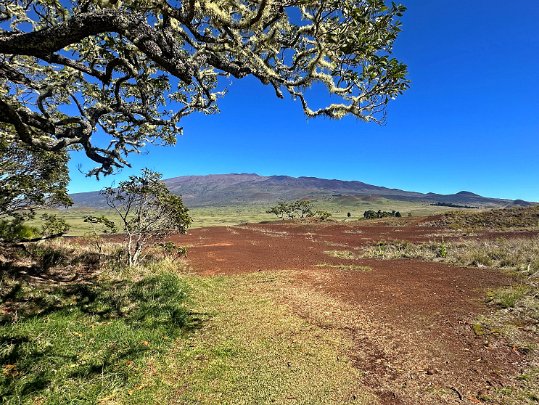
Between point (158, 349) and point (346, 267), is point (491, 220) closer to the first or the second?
point (346, 267)

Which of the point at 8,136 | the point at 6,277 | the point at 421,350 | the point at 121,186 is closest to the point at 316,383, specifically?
the point at 421,350

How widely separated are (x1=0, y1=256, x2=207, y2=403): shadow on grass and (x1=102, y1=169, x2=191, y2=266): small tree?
160 inches

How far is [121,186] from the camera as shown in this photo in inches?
548

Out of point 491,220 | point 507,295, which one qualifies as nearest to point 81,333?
point 507,295

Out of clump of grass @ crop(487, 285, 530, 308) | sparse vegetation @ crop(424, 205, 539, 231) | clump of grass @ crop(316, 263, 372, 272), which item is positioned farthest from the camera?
sparse vegetation @ crop(424, 205, 539, 231)

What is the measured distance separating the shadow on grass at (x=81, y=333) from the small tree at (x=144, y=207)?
4053 mm

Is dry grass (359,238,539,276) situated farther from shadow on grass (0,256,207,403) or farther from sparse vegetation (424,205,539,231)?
sparse vegetation (424,205,539,231)

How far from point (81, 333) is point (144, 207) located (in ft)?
27.0

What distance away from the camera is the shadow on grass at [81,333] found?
201 inches

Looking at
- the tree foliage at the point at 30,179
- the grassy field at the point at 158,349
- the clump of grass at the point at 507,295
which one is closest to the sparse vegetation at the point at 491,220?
the clump of grass at the point at 507,295

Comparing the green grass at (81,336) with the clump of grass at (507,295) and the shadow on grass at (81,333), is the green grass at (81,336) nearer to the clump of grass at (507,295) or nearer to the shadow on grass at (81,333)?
the shadow on grass at (81,333)

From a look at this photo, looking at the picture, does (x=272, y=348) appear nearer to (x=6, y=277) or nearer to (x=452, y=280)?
(x=6, y=277)

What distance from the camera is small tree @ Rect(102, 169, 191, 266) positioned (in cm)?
1399

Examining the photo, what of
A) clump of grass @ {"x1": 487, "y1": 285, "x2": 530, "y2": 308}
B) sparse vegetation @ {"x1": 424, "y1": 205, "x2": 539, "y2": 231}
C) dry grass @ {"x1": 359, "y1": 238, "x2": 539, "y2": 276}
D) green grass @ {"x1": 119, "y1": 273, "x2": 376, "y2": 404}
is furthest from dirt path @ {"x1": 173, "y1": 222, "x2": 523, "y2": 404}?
sparse vegetation @ {"x1": 424, "y1": 205, "x2": 539, "y2": 231}
